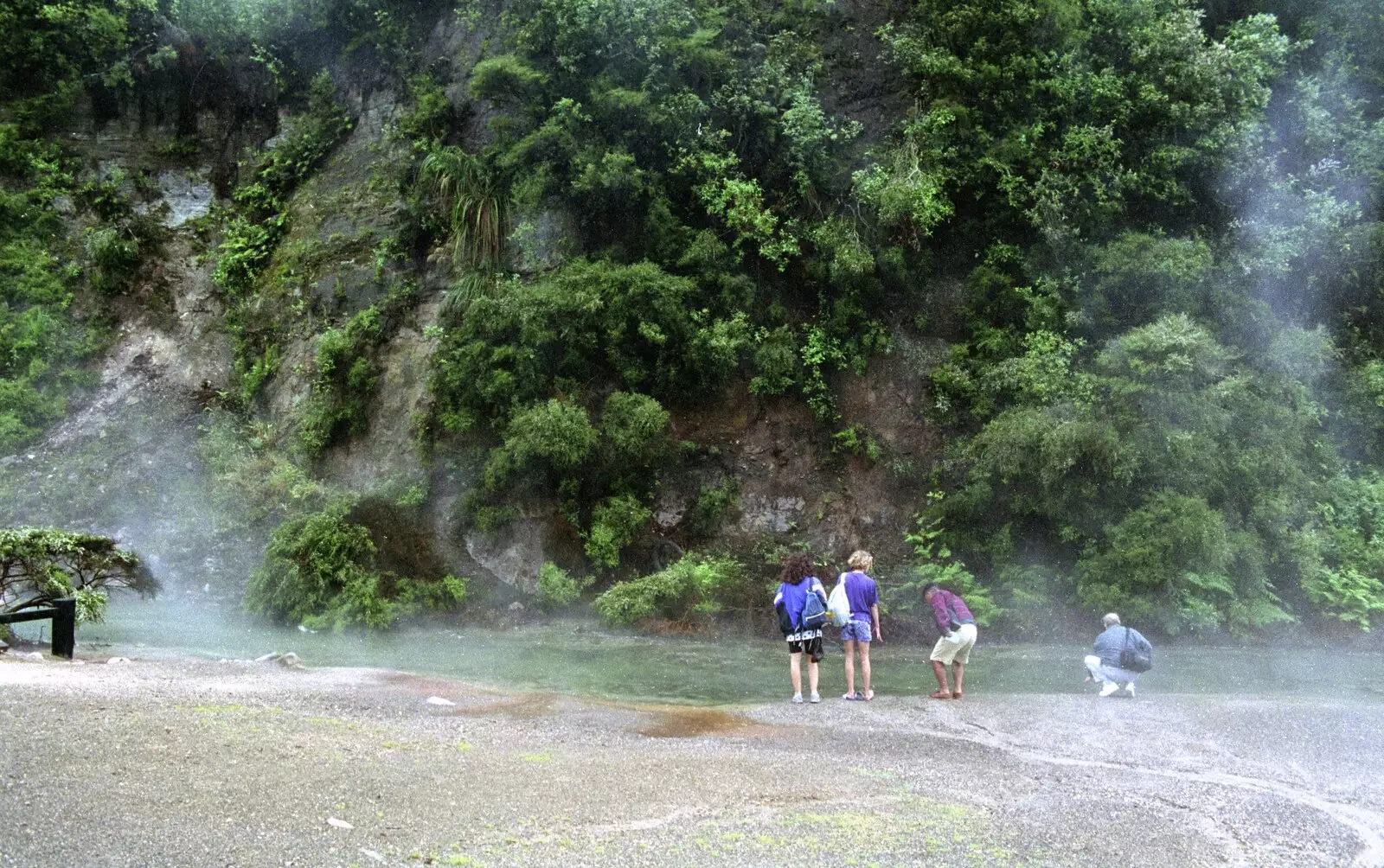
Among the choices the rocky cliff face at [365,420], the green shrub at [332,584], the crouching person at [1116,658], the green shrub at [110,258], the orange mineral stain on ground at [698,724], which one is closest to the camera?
the orange mineral stain on ground at [698,724]

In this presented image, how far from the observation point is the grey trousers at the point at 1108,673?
416 inches

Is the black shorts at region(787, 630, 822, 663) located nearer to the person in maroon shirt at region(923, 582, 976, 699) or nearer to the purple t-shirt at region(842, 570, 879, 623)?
the purple t-shirt at region(842, 570, 879, 623)

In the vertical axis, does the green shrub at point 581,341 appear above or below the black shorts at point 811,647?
above

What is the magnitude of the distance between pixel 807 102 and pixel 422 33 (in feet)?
30.5

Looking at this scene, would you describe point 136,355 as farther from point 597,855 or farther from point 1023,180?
point 597,855

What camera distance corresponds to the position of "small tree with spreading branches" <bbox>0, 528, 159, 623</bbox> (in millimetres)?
11680

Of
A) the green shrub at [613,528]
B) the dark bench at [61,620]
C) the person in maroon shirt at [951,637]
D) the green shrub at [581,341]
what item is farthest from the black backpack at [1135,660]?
the dark bench at [61,620]

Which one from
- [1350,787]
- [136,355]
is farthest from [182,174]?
[1350,787]

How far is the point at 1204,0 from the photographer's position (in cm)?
1980

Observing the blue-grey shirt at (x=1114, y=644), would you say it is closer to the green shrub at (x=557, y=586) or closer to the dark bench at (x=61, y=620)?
the green shrub at (x=557, y=586)

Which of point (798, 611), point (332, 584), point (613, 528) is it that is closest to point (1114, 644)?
point (798, 611)

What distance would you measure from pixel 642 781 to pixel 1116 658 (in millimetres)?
6368

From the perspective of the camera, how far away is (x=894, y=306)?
1830 cm

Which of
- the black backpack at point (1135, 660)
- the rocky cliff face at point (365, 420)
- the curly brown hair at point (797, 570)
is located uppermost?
the rocky cliff face at point (365, 420)
